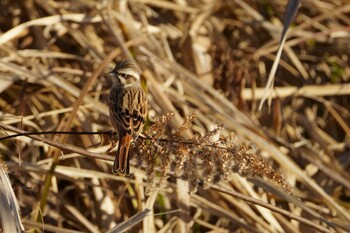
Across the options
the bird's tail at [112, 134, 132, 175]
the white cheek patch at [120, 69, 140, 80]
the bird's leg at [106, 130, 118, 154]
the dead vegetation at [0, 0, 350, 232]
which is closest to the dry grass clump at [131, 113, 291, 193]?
the dead vegetation at [0, 0, 350, 232]

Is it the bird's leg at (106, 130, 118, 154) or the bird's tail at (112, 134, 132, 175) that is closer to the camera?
the bird's tail at (112, 134, 132, 175)

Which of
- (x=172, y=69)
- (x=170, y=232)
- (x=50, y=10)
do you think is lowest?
(x=170, y=232)

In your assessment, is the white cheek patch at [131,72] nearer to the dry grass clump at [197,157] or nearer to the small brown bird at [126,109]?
the small brown bird at [126,109]

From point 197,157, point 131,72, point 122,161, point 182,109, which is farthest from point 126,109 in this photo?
point 182,109

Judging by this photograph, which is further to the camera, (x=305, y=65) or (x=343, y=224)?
(x=305, y=65)

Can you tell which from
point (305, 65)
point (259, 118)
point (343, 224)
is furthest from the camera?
point (305, 65)

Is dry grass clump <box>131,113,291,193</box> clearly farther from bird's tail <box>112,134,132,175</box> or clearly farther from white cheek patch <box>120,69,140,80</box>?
white cheek patch <box>120,69,140,80</box>

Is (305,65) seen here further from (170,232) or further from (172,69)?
(170,232)

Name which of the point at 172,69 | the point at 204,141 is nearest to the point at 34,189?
the point at 172,69
